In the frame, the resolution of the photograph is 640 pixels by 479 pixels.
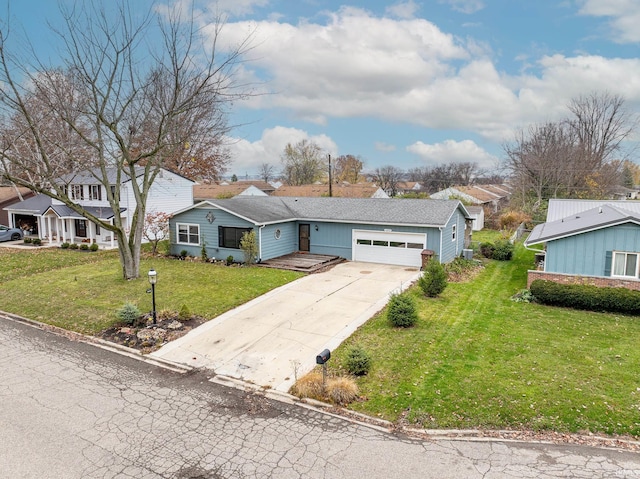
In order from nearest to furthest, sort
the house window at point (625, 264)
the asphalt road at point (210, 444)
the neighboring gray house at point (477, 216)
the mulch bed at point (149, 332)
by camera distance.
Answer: the asphalt road at point (210, 444)
the mulch bed at point (149, 332)
the house window at point (625, 264)
the neighboring gray house at point (477, 216)

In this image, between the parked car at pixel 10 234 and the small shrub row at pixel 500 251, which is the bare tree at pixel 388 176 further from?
the parked car at pixel 10 234

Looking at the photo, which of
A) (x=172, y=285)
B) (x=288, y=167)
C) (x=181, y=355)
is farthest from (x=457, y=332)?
(x=288, y=167)

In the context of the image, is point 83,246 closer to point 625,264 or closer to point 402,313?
point 402,313

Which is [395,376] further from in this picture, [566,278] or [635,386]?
[566,278]

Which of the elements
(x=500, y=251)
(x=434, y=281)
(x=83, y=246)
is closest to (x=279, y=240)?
(x=434, y=281)

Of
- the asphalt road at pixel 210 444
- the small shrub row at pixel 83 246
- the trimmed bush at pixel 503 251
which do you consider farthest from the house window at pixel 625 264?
the small shrub row at pixel 83 246

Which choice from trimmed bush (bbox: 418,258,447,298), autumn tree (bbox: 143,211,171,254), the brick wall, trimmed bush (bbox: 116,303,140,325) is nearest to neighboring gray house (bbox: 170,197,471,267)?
autumn tree (bbox: 143,211,171,254)
